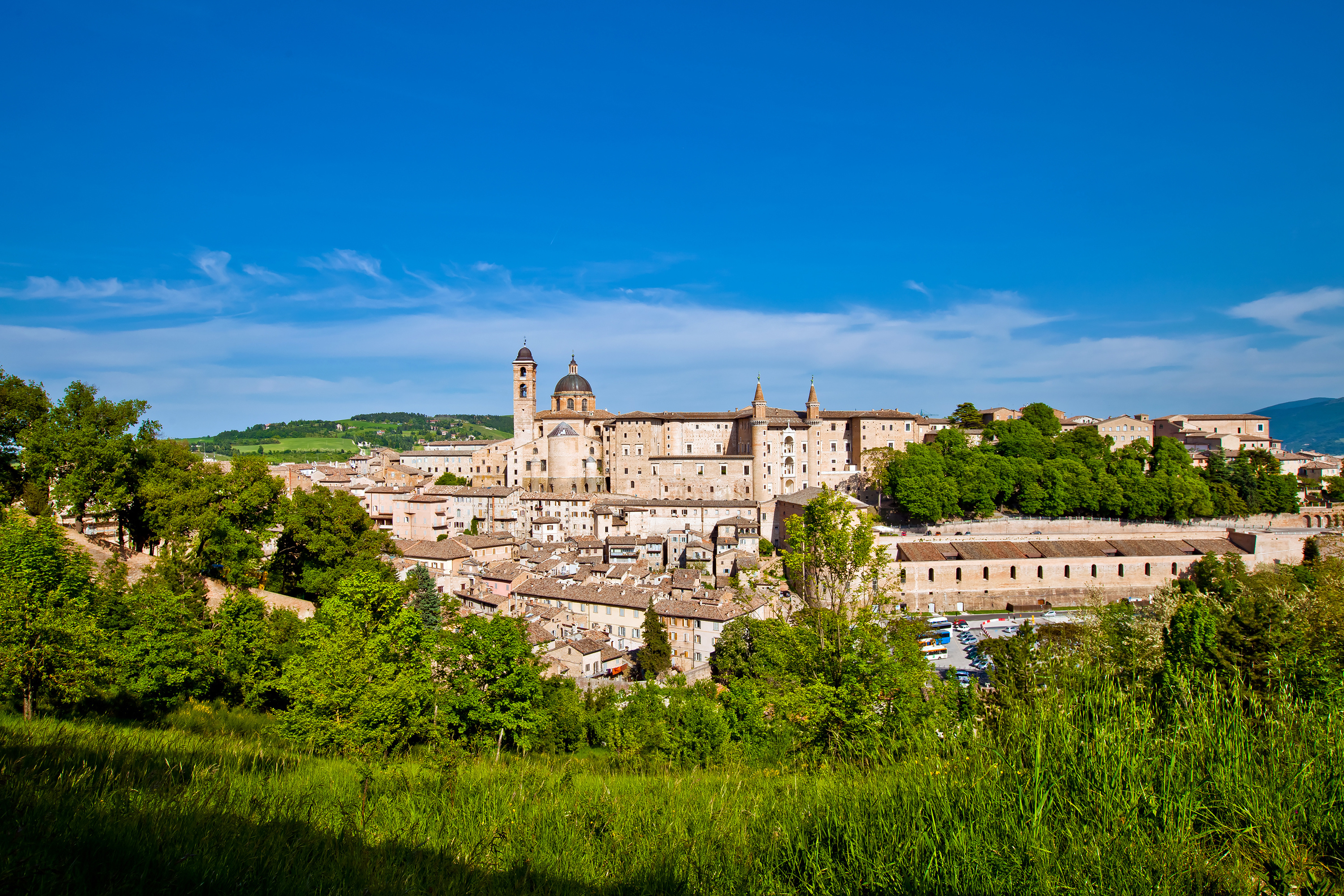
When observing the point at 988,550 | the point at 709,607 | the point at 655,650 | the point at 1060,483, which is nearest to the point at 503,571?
the point at 655,650

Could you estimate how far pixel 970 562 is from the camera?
4278 cm

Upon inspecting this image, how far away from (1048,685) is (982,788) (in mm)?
1559

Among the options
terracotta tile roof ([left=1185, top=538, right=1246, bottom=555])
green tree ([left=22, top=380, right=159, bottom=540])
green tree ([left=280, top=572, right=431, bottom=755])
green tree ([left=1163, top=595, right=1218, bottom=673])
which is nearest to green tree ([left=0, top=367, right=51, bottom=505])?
green tree ([left=22, top=380, right=159, bottom=540])

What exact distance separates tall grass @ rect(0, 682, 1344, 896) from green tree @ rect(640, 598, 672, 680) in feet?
104

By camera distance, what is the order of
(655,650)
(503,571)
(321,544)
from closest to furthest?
(321,544) → (655,650) → (503,571)

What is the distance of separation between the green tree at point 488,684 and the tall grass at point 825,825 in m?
10.3

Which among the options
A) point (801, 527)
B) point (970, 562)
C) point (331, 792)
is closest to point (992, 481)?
point (970, 562)

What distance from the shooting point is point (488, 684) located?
49.6 ft

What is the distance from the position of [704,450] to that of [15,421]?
51.6 metres

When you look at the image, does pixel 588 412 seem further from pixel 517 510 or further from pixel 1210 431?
pixel 1210 431

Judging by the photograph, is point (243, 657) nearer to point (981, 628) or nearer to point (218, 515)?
point (218, 515)

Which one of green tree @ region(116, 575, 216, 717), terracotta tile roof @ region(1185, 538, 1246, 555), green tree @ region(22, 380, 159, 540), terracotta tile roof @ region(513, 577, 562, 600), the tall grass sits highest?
green tree @ region(22, 380, 159, 540)

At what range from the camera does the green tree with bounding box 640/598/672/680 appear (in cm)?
3522

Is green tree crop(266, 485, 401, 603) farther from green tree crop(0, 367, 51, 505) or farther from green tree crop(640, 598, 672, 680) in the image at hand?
green tree crop(640, 598, 672, 680)
